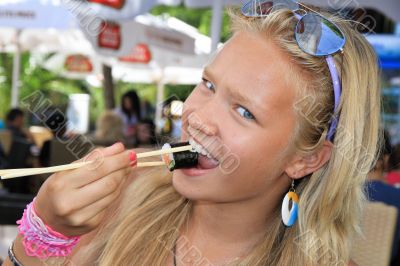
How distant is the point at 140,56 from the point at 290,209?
30.8 ft

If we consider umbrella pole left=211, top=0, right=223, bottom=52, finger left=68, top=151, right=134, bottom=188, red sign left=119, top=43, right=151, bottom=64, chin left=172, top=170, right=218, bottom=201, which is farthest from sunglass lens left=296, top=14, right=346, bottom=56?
red sign left=119, top=43, right=151, bottom=64

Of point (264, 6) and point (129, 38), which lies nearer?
point (264, 6)

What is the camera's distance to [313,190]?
1.72m

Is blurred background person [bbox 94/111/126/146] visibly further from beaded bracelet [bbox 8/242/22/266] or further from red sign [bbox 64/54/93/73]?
red sign [bbox 64/54/93/73]

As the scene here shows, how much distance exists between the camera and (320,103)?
163cm

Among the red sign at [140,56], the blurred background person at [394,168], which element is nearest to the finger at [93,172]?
the blurred background person at [394,168]

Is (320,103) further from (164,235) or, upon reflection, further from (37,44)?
(37,44)

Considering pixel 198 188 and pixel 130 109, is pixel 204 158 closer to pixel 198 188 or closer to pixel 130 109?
pixel 198 188

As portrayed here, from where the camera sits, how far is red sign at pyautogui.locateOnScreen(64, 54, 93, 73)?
1334 cm

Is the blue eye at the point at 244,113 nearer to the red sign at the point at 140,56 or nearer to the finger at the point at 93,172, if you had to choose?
the finger at the point at 93,172

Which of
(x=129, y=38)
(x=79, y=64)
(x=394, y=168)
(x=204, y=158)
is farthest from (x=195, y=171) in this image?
(x=79, y=64)

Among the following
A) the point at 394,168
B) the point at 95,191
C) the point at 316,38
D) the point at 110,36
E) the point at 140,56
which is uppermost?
→ the point at 316,38

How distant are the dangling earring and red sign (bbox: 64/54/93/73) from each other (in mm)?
11994

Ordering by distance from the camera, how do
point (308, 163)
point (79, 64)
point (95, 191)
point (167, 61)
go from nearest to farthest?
point (95, 191), point (308, 163), point (167, 61), point (79, 64)
